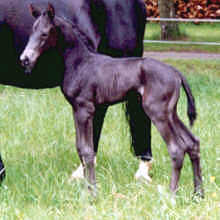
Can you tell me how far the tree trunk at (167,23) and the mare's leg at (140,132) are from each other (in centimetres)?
976

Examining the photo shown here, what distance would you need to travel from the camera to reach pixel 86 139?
13.2 feet

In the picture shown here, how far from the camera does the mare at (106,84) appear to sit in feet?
12.4

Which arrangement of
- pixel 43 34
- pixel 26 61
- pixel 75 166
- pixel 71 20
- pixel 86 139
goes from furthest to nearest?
pixel 75 166, pixel 71 20, pixel 86 139, pixel 43 34, pixel 26 61

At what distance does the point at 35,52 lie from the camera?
3.74 metres

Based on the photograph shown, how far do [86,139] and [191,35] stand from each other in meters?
12.3

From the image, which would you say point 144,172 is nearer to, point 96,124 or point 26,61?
point 96,124

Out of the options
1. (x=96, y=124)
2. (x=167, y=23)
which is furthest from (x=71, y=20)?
(x=167, y=23)

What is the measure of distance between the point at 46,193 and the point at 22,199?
194 millimetres

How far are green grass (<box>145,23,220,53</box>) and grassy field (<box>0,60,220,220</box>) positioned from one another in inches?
248

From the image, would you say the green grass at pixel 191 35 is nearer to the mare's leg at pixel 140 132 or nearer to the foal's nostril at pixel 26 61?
the mare's leg at pixel 140 132

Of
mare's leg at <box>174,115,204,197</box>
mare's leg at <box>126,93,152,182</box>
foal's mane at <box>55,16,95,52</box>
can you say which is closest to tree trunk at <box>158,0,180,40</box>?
mare's leg at <box>126,93,152,182</box>

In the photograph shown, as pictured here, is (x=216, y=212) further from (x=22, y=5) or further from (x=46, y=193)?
(x=22, y=5)

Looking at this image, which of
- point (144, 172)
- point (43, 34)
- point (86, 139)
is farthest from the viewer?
point (144, 172)

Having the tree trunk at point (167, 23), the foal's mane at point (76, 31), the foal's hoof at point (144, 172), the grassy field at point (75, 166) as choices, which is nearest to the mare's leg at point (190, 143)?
the grassy field at point (75, 166)
